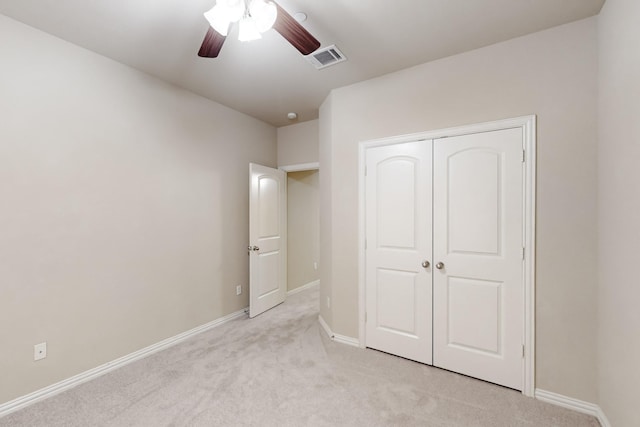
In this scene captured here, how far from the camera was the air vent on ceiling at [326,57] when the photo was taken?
224 cm

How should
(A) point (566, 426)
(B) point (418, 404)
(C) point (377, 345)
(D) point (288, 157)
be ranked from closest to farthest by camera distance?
(A) point (566, 426) → (B) point (418, 404) → (C) point (377, 345) → (D) point (288, 157)

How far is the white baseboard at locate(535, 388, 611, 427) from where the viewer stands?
5.79 ft

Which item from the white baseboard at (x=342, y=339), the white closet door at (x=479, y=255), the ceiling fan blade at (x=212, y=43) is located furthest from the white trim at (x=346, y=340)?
the ceiling fan blade at (x=212, y=43)

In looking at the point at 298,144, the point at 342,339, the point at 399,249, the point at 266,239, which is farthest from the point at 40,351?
the point at 298,144

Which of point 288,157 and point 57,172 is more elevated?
point 288,157

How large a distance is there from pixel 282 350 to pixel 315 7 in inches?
110

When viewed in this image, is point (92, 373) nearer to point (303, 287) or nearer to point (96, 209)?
point (96, 209)

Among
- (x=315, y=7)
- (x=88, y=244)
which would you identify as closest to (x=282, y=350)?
(x=88, y=244)

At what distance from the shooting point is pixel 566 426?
171cm

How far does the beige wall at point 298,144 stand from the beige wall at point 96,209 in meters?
1.02

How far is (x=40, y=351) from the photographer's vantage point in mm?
1998

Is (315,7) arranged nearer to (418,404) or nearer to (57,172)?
(57,172)

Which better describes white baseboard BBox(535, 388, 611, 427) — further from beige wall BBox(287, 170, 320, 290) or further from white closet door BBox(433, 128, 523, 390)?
beige wall BBox(287, 170, 320, 290)

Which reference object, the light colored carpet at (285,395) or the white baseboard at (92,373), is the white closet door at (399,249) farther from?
the white baseboard at (92,373)
